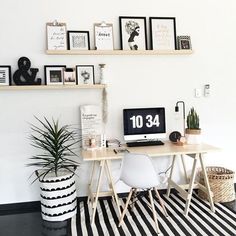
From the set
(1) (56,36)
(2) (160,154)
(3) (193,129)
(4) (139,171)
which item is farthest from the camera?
(3) (193,129)

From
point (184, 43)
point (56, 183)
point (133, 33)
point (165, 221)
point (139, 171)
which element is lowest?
point (165, 221)

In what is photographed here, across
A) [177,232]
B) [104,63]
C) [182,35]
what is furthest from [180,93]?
[177,232]

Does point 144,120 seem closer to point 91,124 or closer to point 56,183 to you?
point 91,124

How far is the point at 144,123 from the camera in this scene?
311cm

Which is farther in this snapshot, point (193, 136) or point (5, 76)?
point (193, 136)

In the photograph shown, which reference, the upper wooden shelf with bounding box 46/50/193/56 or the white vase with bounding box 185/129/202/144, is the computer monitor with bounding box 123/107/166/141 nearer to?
the white vase with bounding box 185/129/202/144

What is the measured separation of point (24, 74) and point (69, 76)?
469 mm

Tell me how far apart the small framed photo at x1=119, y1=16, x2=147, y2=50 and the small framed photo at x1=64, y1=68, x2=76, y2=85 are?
2.08ft

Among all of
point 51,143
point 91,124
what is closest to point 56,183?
point 51,143

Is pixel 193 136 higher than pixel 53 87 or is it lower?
lower

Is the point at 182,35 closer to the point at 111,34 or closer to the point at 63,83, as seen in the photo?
the point at 111,34

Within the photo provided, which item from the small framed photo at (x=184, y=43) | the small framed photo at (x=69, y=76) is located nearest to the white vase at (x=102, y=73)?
the small framed photo at (x=69, y=76)

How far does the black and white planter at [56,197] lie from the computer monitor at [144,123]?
831mm

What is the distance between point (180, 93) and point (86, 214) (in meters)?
1.77
